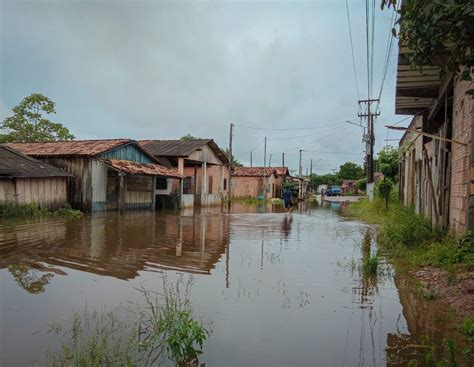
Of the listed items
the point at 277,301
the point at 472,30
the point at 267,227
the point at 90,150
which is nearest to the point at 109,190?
the point at 90,150

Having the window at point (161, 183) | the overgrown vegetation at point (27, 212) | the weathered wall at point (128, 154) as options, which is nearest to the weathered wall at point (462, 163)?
the overgrown vegetation at point (27, 212)

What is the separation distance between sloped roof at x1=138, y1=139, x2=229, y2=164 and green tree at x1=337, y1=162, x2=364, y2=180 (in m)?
64.6

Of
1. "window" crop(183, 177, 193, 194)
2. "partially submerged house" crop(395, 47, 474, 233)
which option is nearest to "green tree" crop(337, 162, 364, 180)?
"window" crop(183, 177, 193, 194)

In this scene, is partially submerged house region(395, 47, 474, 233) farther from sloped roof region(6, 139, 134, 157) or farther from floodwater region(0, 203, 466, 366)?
sloped roof region(6, 139, 134, 157)

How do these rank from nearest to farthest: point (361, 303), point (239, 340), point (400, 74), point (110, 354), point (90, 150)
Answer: point (110, 354) → point (239, 340) → point (361, 303) → point (400, 74) → point (90, 150)

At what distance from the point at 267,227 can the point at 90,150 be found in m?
10.9

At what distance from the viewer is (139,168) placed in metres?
22.7

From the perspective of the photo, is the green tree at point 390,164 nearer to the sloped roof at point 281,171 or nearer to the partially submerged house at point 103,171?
the partially submerged house at point 103,171

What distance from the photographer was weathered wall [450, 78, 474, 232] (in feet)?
24.6

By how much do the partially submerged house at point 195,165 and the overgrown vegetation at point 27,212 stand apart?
29.7 feet

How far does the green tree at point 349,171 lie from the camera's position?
90781 millimetres

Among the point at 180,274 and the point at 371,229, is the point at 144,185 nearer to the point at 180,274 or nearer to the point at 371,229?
the point at 371,229

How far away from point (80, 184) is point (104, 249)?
11.8 meters

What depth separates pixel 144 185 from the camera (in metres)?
24.5
